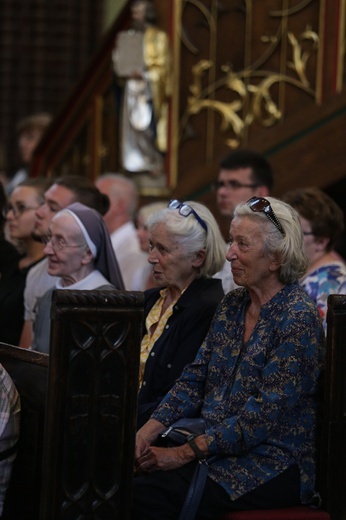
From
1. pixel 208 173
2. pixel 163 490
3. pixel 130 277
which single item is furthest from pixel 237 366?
pixel 208 173

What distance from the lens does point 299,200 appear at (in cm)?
490

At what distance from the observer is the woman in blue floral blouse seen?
350 centimetres

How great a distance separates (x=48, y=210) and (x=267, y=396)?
2.25 metres

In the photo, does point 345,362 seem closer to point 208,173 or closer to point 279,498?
point 279,498

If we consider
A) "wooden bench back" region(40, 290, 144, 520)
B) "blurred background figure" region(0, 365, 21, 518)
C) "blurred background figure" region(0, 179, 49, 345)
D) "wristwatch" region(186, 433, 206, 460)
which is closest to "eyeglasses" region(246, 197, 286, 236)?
"wooden bench back" region(40, 290, 144, 520)

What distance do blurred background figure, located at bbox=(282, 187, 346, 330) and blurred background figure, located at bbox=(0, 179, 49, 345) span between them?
150 centimetres

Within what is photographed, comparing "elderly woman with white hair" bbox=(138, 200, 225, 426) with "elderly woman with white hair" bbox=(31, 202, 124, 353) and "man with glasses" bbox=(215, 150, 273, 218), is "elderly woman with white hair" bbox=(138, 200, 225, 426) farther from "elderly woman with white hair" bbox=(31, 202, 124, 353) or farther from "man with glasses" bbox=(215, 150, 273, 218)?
"man with glasses" bbox=(215, 150, 273, 218)

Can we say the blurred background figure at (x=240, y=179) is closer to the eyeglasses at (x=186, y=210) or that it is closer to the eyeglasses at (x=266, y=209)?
the eyeglasses at (x=186, y=210)

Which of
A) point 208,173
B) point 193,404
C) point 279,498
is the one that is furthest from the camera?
point 208,173

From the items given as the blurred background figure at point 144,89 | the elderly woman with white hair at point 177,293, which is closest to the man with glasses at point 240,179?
the elderly woman with white hair at point 177,293

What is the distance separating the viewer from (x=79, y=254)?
470 centimetres

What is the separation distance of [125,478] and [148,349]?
2.86ft

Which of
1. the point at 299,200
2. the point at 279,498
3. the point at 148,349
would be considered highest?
the point at 299,200

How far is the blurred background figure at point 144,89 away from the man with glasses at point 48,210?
2.33m
